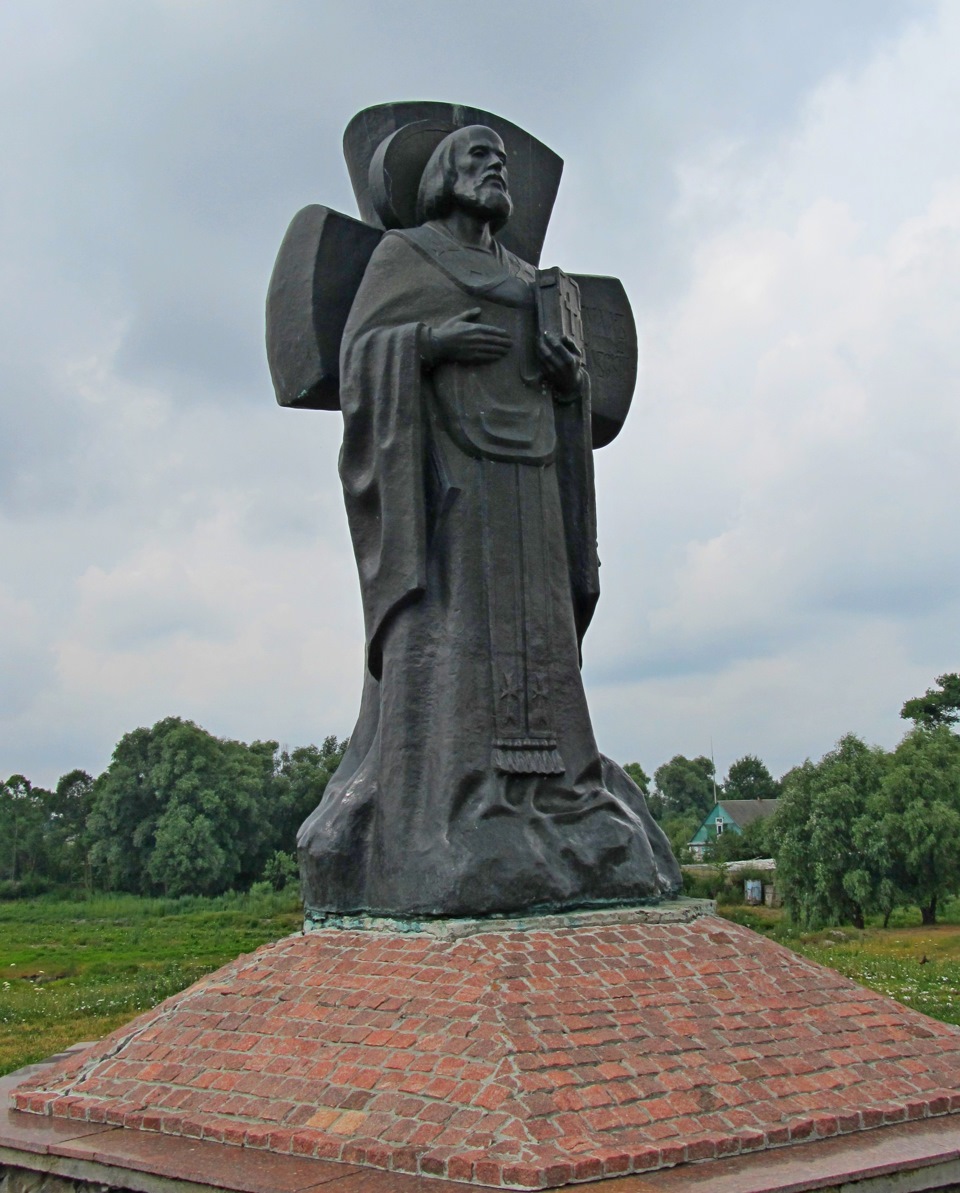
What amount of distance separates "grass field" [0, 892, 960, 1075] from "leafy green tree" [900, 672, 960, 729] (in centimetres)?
1713

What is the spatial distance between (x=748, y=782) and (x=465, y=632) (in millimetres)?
82424

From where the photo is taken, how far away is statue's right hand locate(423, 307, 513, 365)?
637 cm

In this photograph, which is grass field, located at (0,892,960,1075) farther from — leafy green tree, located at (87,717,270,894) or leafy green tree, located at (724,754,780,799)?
leafy green tree, located at (724,754,780,799)

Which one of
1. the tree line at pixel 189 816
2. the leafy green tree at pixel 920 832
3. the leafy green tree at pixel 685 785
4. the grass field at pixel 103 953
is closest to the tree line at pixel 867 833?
the leafy green tree at pixel 920 832

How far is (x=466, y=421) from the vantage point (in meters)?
6.42

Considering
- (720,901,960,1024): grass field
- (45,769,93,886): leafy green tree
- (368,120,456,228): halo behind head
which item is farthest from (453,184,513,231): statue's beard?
(45,769,93,886): leafy green tree

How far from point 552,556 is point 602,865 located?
171cm

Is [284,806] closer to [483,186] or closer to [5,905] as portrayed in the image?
[5,905]

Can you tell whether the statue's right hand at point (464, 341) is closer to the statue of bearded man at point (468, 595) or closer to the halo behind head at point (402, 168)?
the statue of bearded man at point (468, 595)

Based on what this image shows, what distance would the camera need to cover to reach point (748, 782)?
85.2m

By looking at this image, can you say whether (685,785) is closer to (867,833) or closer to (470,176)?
(867,833)

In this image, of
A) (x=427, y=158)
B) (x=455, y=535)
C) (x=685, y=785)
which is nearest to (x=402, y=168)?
(x=427, y=158)

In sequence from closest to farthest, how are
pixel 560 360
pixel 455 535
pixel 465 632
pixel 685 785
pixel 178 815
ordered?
pixel 465 632 < pixel 455 535 < pixel 560 360 < pixel 178 815 < pixel 685 785

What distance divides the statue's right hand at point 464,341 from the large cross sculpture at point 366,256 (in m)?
0.79
